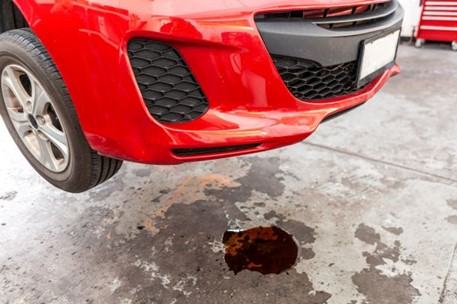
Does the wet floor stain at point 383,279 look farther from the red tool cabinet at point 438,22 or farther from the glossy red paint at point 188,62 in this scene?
the red tool cabinet at point 438,22

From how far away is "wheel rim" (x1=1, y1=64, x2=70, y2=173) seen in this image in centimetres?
149

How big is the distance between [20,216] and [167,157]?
3.09ft

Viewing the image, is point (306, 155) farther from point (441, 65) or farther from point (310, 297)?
point (441, 65)

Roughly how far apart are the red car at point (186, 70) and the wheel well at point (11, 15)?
0.21m

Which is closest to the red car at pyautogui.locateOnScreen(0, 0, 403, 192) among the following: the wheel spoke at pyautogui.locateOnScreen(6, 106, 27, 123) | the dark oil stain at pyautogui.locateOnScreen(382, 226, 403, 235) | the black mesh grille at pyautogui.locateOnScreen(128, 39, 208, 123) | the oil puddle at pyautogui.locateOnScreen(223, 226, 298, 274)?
the black mesh grille at pyautogui.locateOnScreen(128, 39, 208, 123)

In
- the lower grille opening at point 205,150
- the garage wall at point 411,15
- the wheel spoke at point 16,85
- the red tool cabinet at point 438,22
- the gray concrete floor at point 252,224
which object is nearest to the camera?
the lower grille opening at point 205,150

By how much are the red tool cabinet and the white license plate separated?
10.1 ft

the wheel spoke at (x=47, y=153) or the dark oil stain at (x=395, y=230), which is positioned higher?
the wheel spoke at (x=47, y=153)

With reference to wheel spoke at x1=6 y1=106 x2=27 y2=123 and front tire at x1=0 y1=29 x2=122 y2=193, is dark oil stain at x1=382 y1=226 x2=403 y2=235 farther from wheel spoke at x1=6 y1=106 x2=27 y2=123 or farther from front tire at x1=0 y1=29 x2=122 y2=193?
wheel spoke at x1=6 y1=106 x2=27 y2=123

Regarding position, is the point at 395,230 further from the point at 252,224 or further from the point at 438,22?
the point at 438,22

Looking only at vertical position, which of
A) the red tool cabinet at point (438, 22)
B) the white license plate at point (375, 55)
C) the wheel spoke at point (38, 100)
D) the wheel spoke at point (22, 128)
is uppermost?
the white license plate at point (375, 55)

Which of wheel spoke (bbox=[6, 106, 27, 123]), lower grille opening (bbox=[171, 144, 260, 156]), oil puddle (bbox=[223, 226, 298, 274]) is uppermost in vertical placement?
lower grille opening (bbox=[171, 144, 260, 156])

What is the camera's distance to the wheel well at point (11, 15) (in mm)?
1621

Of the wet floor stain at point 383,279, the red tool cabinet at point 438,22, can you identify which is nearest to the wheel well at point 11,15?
the wet floor stain at point 383,279
